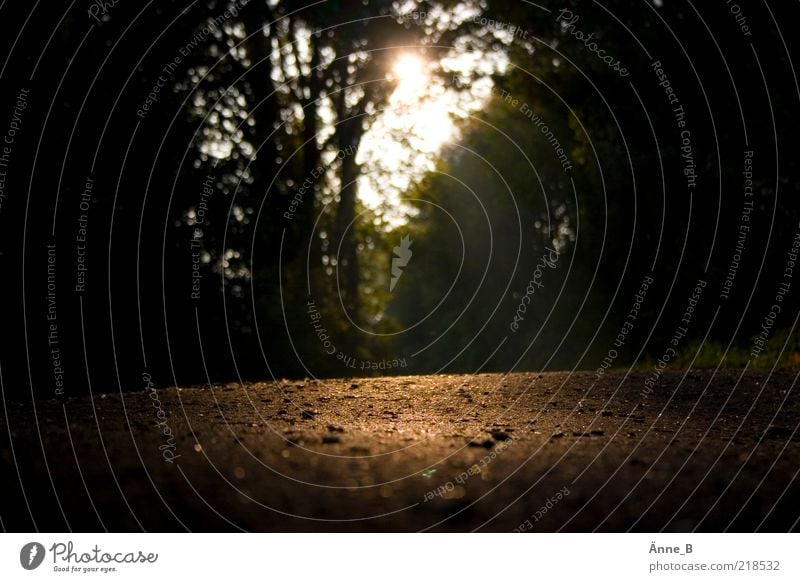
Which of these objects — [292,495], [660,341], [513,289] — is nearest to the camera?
[292,495]

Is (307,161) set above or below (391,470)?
above

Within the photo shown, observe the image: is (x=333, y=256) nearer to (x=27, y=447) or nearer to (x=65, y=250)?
(x=65, y=250)

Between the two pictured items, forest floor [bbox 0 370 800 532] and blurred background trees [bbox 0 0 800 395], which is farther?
blurred background trees [bbox 0 0 800 395]

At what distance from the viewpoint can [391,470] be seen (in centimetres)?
616

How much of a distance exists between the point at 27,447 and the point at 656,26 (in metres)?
15.0

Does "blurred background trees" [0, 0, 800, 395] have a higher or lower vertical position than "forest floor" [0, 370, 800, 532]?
higher

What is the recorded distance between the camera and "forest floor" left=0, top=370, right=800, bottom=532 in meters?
5.63

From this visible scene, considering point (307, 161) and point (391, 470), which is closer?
point (391, 470)

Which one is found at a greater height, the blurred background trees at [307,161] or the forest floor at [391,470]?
the blurred background trees at [307,161]

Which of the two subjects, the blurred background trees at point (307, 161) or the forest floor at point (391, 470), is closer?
the forest floor at point (391, 470)

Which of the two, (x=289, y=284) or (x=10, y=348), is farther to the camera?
(x=289, y=284)

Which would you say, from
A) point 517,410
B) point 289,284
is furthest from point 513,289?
point 517,410

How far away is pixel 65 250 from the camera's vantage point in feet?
50.6

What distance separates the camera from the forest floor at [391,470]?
563 cm
